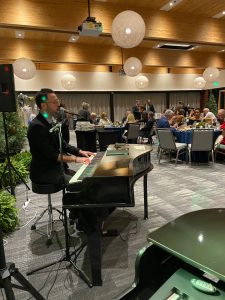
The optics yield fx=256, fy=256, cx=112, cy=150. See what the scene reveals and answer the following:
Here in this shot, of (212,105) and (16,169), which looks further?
(212,105)

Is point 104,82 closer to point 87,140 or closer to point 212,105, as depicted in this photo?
point 212,105

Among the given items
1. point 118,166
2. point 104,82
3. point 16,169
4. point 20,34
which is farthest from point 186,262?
point 104,82

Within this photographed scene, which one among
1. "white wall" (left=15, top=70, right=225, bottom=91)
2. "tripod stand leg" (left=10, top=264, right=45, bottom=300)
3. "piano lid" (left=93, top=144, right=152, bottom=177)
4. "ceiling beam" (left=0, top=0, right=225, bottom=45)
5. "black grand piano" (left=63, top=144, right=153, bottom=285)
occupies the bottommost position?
"tripod stand leg" (left=10, top=264, right=45, bottom=300)

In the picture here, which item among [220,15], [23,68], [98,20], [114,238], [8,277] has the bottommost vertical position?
[114,238]

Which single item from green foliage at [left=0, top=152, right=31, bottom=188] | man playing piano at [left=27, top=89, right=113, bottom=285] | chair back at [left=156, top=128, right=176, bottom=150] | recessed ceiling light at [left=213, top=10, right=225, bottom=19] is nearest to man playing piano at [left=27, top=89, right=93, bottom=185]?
man playing piano at [left=27, top=89, right=113, bottom=285]

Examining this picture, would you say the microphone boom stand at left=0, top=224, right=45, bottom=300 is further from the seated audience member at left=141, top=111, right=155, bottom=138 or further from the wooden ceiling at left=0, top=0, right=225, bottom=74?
the seated audience member at left=141, top=111, right=155, bottom=138

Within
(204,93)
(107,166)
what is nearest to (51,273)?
(107,166)

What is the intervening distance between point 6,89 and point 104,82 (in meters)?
9.27

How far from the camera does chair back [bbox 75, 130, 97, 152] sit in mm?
7277

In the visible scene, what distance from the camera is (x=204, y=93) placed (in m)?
14.4

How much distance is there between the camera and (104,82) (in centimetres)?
1216

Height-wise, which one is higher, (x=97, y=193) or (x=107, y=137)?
(x=97, y=193)

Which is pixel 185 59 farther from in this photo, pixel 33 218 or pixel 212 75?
pixel 33 218

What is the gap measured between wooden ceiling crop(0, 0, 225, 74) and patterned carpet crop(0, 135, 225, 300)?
10.3ft
